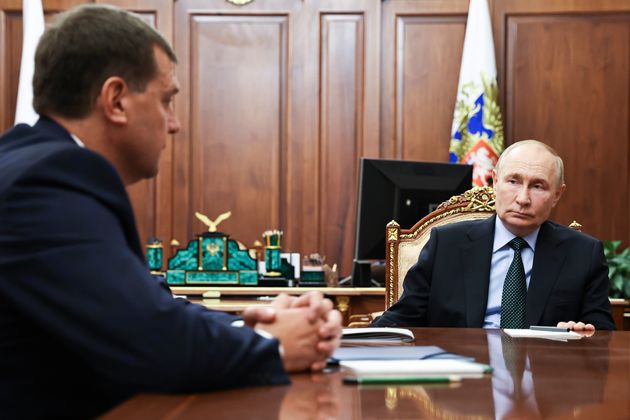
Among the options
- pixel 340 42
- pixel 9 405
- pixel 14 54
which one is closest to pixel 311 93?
pixel 340 42

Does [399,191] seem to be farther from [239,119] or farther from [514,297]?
[239,119]

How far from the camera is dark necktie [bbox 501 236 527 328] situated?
9.91ft

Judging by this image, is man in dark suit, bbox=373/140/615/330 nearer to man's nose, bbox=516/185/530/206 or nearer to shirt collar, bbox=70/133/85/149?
man's nose, bbox=516/185/530/206

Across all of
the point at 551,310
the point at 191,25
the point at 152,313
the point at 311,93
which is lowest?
the point at 551,310

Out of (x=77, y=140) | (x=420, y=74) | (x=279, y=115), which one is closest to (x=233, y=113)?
(x=279, y=115)

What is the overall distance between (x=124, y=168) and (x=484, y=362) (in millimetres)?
751

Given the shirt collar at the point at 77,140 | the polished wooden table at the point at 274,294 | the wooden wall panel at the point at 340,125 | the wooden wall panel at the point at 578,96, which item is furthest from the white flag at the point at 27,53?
the shirt collar at the point at 77,140

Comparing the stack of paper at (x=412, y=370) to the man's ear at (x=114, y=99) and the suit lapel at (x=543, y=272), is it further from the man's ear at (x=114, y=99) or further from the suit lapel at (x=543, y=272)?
the suit lapel at (x=543, y=272)

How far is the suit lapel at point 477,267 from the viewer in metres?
→ 3.05

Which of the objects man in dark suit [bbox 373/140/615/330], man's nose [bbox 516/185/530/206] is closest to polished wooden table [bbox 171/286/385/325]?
man in dark suit [bbox 373/140/615/330]

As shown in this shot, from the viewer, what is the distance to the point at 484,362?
67.9 inches

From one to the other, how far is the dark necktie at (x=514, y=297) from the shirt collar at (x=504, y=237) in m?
0.08

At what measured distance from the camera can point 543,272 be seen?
3086 mm

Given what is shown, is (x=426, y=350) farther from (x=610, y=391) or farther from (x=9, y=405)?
(x=9, y=405)
